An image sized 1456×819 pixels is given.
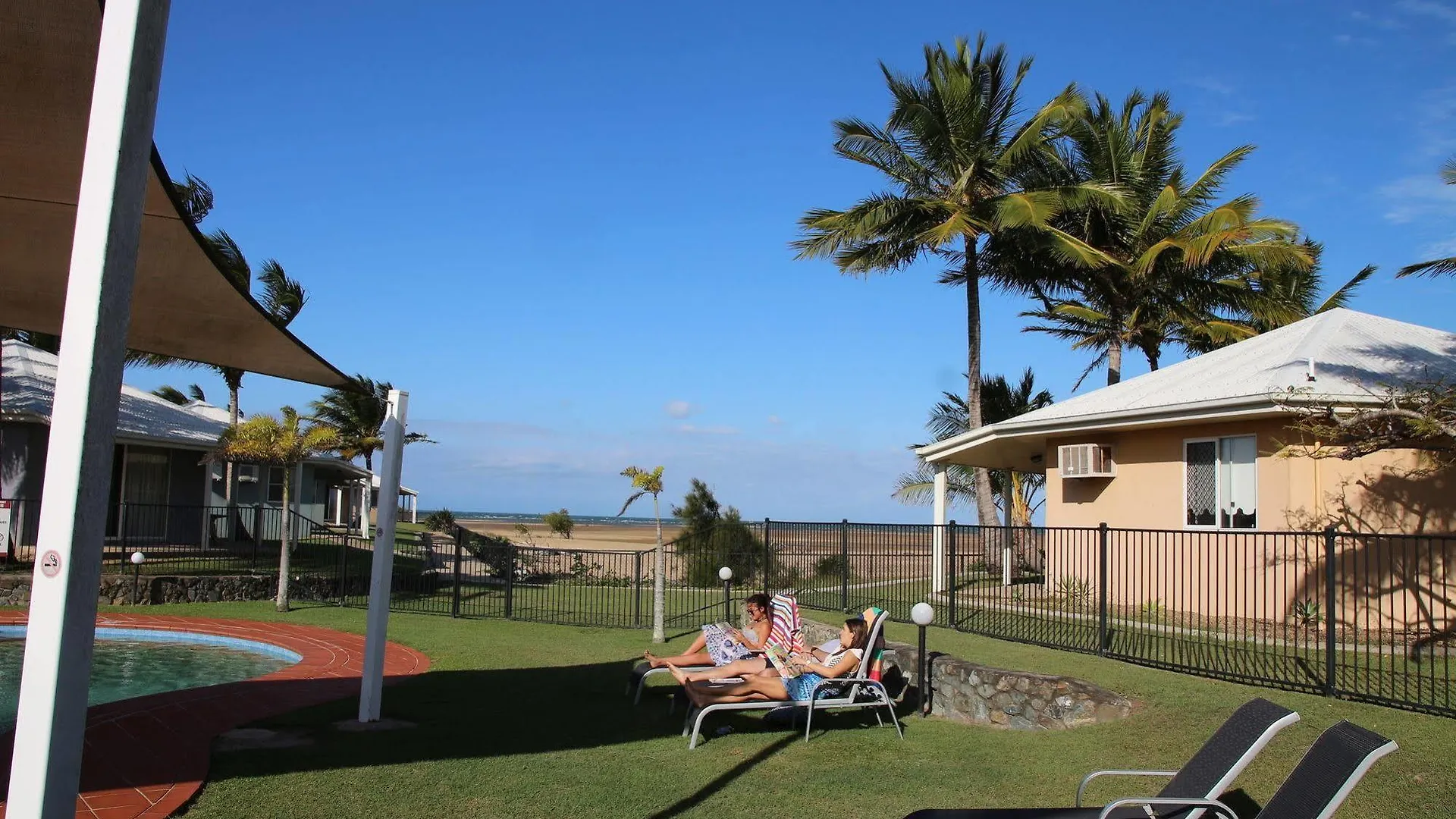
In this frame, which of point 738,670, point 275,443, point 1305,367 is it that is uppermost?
point 1305,367

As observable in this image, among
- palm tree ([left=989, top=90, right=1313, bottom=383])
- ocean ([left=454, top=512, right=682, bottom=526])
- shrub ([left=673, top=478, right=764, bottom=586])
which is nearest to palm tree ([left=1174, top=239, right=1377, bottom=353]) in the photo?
palm tree ([left=989, top=90, right=1313, bottom=383])

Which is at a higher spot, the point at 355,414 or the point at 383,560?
the point at 355,414

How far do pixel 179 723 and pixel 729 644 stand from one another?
475cm

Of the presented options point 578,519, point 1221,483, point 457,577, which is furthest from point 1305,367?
point 578,519

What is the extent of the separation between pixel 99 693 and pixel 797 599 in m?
9.05

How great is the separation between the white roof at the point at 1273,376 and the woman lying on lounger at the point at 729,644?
7.25 metres

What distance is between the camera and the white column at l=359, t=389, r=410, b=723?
25.9ft

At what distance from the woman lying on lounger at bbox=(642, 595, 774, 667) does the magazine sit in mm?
357

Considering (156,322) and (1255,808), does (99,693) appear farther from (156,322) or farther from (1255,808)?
(1255,808)

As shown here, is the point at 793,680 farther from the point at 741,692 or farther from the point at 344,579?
the point at 344,579

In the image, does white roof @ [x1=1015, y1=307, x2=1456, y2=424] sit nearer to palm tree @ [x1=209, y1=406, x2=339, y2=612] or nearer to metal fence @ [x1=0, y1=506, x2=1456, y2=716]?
metal fence @ [x1=0, y1=506, x2=1456, y2=716]

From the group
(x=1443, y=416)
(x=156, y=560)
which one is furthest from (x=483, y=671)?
(x=156, y=560)

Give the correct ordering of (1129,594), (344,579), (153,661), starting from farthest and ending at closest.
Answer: (344,579) < (1129,594) < (153,661)

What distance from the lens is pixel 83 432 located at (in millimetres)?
2410
